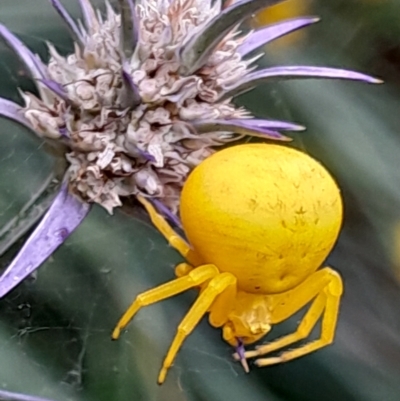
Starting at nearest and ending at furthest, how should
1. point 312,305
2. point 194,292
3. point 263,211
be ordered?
point 263,211 < point 312,305 < point 194,292

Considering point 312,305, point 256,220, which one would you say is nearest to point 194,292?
point 312,305

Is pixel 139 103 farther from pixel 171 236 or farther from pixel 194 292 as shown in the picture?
pixel 194 292

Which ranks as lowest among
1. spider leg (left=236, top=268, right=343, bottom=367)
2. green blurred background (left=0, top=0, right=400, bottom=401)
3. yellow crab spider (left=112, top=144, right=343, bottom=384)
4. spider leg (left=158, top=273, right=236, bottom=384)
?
green blurred background (left=0, top=0, right=400, bottom=401)

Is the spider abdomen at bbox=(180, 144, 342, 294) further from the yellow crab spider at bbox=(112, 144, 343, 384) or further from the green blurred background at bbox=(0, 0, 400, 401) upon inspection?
the green blurred background at bbox=(0, 0, 400, 401)

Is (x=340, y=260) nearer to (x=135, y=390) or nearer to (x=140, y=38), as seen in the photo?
(x=135, y=390)

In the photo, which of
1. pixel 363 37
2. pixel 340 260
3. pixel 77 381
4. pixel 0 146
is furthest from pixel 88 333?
pixel 363 37

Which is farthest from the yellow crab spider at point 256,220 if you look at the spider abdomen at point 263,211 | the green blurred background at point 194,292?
the green blurred background at point 194,292

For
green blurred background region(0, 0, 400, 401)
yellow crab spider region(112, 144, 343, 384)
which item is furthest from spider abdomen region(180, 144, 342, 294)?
green blurred background region(0, 0, 400, 401)
